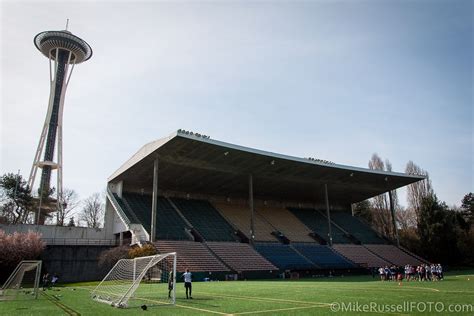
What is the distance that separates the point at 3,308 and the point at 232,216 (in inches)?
1461

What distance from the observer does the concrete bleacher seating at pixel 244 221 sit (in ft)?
153

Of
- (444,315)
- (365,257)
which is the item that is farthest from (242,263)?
(444,315)

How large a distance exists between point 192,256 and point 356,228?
3163 centimetres

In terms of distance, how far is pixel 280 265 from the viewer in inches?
1528

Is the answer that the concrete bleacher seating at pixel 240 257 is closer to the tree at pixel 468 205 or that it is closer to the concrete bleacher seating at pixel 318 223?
the concrete bleacher seating at pixel 318 223

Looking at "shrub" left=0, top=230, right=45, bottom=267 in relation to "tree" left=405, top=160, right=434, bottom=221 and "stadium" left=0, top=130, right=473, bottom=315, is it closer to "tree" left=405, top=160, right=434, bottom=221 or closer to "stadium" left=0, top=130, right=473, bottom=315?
"stadium" left=0, top=130, right=473, bottom=315

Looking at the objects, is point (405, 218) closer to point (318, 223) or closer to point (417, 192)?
point (417, 192)

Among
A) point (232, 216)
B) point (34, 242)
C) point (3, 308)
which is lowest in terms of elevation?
point (3, 308)

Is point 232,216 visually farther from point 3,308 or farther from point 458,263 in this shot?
point 3,308

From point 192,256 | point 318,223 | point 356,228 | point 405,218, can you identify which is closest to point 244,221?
point 318,223

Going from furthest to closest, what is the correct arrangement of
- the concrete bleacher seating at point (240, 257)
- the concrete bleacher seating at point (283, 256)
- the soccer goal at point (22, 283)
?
→ 1. the concrete bleacher seating at point (283, 256)
2. the concrete bleacher seating at point (240, 257)
3. the soccer goal at point (22, 283)

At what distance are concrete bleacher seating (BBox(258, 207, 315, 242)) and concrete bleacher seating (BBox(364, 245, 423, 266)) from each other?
887 cm

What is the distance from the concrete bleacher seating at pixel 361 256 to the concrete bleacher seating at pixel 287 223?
4429 millimetres

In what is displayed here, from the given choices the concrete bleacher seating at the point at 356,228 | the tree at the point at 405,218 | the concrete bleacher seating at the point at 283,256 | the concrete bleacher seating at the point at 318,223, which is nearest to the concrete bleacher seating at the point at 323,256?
the concrete bleacher seating at the point at 283,256
